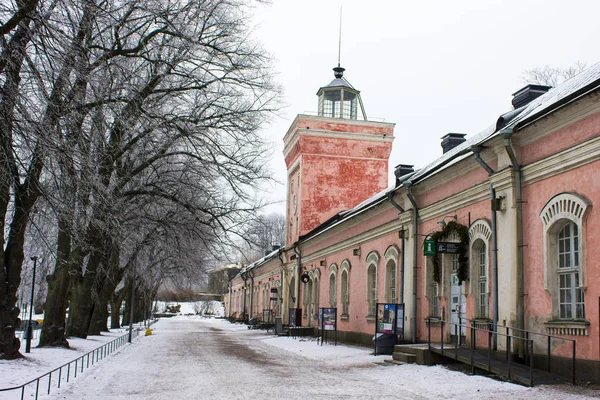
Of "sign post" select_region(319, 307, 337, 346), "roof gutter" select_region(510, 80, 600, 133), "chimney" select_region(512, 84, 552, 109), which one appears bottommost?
"sign post" select_region(319, 307, 337, 346)

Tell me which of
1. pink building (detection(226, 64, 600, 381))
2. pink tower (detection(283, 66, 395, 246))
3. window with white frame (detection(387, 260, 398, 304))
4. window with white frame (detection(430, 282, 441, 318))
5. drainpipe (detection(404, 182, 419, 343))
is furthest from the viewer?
pink tower (detection(283, 66, 395, 246))

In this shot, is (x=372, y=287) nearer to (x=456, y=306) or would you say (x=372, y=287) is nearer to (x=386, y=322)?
(x=386, y=322)

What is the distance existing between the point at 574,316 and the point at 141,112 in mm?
9380

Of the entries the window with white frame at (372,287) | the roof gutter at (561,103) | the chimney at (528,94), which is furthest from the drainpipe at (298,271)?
the roof gutter at (561,103)

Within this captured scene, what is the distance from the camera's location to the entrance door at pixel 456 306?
17328 millimetres

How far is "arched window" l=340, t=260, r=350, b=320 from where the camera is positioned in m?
28.7

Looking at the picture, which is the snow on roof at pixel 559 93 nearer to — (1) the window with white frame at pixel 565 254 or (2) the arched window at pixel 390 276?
(1) the window with white frame at pixel 565 254

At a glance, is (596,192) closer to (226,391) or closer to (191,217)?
(226,391)

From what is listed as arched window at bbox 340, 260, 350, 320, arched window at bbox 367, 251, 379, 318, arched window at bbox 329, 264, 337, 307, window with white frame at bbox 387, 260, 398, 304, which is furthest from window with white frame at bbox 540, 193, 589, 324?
arched window at bbox 329, 264, 337, 307

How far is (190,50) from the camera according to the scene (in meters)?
15.1

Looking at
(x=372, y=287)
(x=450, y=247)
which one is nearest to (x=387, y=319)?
(x=450, y=247)

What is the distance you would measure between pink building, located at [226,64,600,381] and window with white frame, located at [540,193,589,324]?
0.02m

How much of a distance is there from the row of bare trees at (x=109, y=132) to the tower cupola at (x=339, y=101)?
57.8ft

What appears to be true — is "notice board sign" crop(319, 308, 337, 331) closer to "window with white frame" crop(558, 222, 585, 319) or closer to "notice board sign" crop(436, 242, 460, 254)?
"notice board sign" crop(436, 242, 460, 254)
